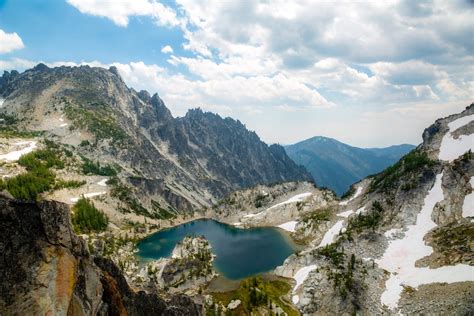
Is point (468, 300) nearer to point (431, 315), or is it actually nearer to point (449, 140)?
point (431, 315)

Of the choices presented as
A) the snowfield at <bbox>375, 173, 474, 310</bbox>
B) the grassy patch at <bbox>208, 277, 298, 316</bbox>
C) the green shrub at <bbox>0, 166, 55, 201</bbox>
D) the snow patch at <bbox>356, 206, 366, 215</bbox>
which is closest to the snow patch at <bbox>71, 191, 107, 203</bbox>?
the green shrub at <bbox>0, 166, 55, 201</bbox>

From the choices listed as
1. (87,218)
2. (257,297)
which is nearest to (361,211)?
(257,297)

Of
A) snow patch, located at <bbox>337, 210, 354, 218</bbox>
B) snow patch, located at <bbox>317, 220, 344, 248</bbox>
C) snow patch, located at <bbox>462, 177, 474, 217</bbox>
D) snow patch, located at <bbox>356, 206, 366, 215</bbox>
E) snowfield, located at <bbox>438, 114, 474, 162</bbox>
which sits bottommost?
snow patch, located at <bbox>317, 220, 344, 248</bbox>

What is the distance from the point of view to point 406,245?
103 meters

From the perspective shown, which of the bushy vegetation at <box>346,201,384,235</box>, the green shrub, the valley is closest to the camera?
the valley

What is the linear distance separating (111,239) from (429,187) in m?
119

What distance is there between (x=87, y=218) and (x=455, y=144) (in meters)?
156

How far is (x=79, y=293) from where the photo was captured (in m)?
24.5

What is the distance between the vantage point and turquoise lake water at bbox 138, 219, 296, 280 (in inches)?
4673

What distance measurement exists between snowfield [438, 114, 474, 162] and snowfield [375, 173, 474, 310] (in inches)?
728

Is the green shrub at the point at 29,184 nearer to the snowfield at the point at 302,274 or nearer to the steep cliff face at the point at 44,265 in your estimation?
the snowfield at the point at 302,274

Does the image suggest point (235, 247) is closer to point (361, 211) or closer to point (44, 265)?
point (361, 211)

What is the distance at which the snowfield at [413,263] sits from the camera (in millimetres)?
77481

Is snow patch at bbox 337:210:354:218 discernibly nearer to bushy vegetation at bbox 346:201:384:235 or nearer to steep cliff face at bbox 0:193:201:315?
bushy vegetation at bbox 346:201:384:235
